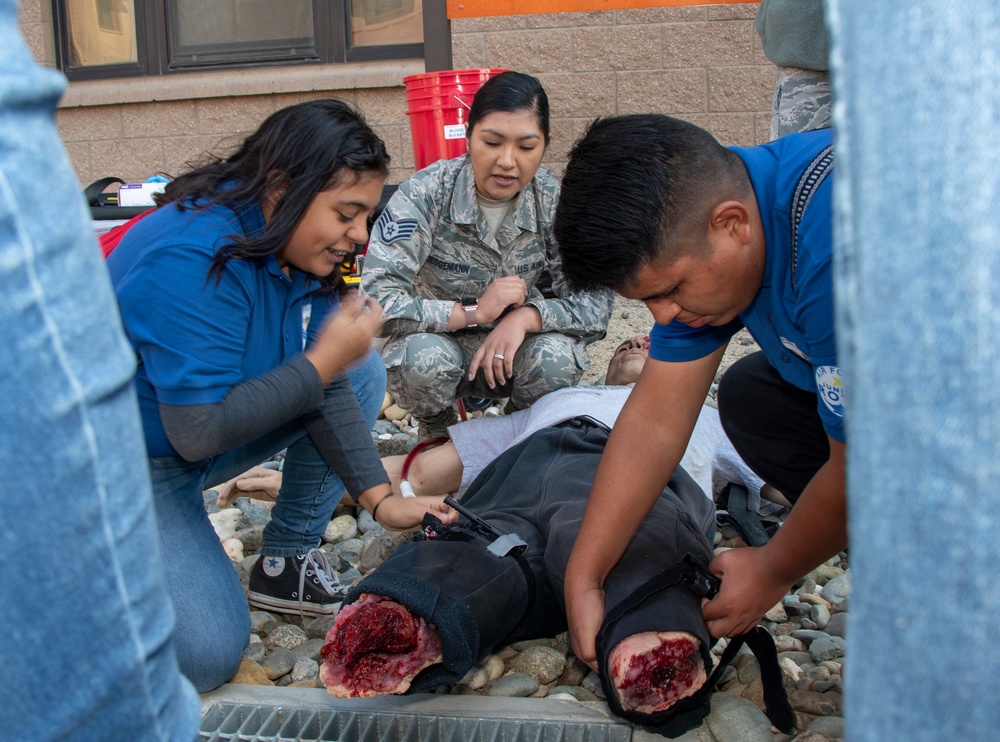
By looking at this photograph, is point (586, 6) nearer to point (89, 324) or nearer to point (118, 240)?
point (118, 240)

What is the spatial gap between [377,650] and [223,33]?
219 inches

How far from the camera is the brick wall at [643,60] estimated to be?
17.7ft

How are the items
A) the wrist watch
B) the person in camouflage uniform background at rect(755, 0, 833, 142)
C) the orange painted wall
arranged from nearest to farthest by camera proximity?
1. the person in camouflage uniform background at rect(755, 0, 833, 142)
2. the wrist watch
3. the orange painted wall

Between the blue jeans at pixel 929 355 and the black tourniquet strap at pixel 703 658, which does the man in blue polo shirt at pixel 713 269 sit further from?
the blue jeans at pixel 929 355

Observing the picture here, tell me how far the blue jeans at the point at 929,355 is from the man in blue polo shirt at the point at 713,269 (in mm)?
982

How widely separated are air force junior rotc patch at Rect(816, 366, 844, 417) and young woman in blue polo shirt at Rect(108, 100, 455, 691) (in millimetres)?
839

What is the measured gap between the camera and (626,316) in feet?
15.8

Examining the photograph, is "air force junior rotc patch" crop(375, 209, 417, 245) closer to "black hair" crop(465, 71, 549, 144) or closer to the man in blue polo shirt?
"black hair" crop(465, 71, 549, 144)

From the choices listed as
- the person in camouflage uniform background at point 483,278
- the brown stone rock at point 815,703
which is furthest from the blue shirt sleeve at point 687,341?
the person in camouflage uniform background at point 483,278

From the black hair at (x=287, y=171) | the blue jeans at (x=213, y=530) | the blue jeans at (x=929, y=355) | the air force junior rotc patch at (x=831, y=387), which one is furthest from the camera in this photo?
the black hair at (x=287, y=171)

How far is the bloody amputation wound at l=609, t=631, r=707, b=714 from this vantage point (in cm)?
154

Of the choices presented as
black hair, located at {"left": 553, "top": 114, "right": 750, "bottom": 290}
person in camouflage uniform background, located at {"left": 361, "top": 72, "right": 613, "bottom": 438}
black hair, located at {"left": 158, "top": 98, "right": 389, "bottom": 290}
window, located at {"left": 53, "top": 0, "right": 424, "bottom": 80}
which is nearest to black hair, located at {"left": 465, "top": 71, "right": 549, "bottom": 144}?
person in camouflage uniform background, located at {"left": 361, "top": 72, "right": 613, "bottom": 438}

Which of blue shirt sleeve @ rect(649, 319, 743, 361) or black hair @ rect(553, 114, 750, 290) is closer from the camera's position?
black hair @ rect(553, 114, 750, 290)

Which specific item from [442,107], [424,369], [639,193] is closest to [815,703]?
[639,193]
